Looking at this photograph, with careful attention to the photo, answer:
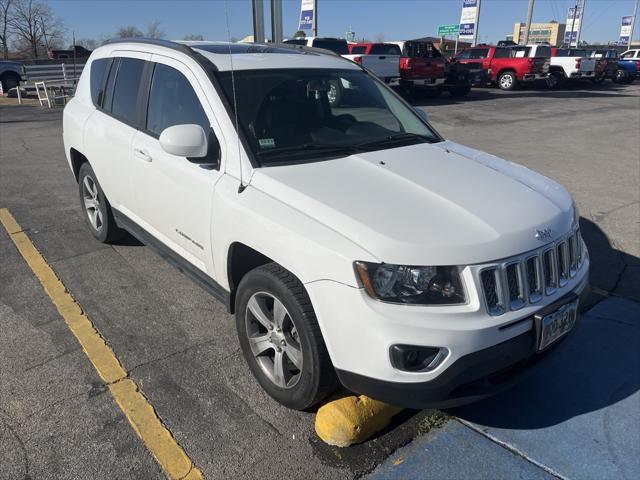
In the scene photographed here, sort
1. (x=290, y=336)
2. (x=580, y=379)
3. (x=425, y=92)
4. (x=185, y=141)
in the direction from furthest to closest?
1. (x=425, y=92)
2. (x=580, y=379)
3. (x=185, y=141)
4. (x=290, y=336)

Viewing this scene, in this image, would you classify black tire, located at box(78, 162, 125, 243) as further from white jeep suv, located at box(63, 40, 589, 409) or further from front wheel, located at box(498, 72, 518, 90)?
front wheel, located at box(498, 72, 518, 90)

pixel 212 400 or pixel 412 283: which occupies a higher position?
pixel 412 283

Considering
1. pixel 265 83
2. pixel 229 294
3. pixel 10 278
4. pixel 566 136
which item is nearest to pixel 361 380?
pixel 229 294

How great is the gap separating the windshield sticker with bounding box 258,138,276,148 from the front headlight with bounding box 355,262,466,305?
116 centimetres

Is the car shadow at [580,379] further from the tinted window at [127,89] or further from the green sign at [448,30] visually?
the green sign at [448,30]

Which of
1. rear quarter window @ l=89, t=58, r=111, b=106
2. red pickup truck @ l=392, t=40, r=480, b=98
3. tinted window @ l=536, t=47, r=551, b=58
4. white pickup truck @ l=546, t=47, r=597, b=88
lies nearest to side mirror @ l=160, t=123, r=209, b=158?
rear quarter window @ l=89, t=58, r=111, b=106

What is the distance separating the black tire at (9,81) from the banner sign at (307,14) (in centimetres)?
1470

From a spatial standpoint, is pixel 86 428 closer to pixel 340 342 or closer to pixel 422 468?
pixel 340 342

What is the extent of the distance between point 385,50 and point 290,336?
17501mm

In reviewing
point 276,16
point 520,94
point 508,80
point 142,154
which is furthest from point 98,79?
point 508,80

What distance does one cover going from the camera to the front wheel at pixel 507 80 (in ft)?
78.2

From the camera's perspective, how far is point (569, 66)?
24.6 metres

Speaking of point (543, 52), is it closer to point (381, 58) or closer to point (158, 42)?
point (381, 58)

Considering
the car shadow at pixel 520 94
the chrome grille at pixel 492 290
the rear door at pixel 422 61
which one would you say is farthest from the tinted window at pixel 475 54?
the chrome grille at pixel 492 290
